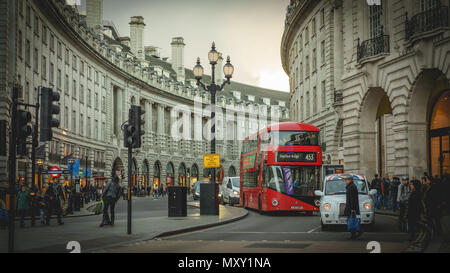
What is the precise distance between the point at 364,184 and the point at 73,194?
792 inches

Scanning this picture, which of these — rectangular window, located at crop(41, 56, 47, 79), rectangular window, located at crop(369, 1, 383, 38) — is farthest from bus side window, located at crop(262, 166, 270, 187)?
rectangular window, located at crop(41, 56, 47, 79)

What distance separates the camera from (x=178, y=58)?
101125 mm

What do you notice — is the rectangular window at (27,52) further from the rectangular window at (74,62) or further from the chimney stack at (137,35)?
the chimney stack at (137,35)

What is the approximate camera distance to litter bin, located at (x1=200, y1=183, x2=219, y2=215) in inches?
1035

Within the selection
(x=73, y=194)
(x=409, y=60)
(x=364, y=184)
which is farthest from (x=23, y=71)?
(x=364, y=184)

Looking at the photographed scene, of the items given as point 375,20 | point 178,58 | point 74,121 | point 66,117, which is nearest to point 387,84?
point 375,20

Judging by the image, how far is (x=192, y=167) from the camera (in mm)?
100312

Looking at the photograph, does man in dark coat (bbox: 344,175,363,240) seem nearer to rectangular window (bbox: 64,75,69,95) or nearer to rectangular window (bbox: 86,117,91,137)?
rectangular window (bbox: 64,75,69,95)

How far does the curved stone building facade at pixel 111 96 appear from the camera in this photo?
144ft

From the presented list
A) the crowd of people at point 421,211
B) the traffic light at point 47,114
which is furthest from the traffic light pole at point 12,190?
the crowd of people at point 421,211

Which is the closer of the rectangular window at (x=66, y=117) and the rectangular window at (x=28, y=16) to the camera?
the rectangular window at (x=28, y=16)

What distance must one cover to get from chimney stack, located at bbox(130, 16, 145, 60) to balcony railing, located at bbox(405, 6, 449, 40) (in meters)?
→ 59.5

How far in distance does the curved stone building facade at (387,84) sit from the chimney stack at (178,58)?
179 ft

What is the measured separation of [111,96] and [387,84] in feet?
153
